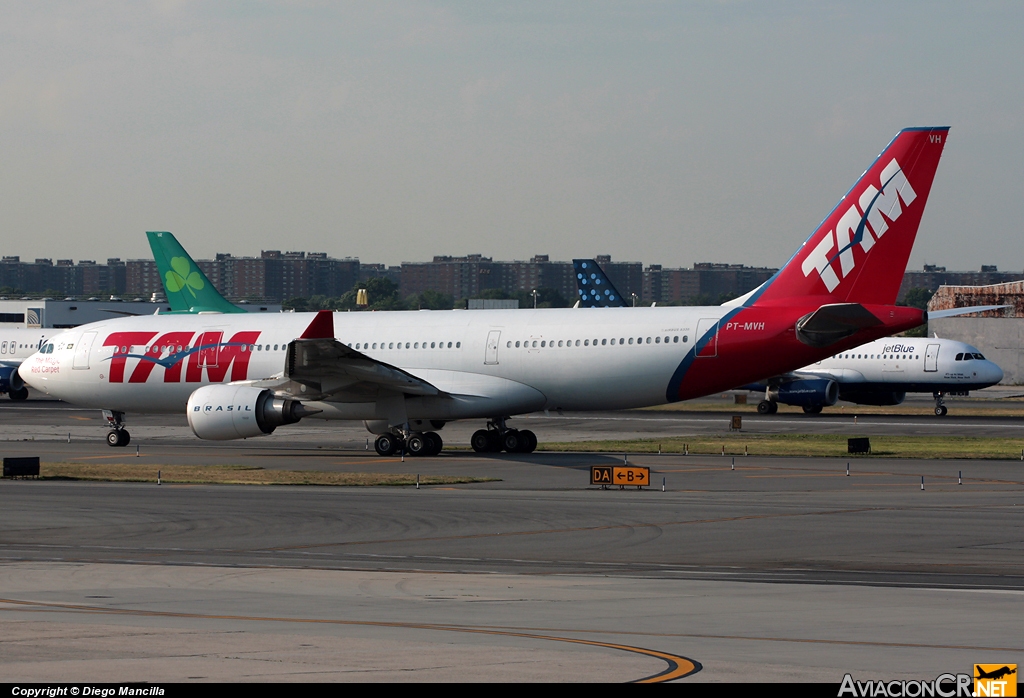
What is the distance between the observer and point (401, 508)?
27.5 metres

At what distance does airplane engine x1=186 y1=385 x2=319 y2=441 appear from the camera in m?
39.8

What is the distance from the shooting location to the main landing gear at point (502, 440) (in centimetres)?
4309

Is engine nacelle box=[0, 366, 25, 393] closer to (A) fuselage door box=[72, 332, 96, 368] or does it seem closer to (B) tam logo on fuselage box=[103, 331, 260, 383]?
(A) fuselage door box=[72, 332, 96, 368]

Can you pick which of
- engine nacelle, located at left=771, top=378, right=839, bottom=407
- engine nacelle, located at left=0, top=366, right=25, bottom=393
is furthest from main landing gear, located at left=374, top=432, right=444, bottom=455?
engine nacelle, located at left=0, top=366, right=25, bottom=393

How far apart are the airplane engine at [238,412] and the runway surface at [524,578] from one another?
6.66 meters

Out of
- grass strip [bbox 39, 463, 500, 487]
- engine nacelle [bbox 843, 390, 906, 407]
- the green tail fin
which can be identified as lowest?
grass strip [bbox 39, 463, 500, 487]

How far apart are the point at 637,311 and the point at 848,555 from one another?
832 inches

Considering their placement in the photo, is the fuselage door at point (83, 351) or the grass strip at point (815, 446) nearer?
the grass strip at point (815, 446)

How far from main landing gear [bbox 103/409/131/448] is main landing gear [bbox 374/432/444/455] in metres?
10.0

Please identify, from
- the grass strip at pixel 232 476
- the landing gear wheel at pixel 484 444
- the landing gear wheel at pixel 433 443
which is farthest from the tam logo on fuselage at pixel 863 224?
the landing gear wheel at pixel 433 443

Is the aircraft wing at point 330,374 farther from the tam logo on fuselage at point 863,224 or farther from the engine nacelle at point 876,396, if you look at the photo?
the engine nacelle at point 876,396

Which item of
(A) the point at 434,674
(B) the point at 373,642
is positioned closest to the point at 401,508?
(B) the point at 373,642

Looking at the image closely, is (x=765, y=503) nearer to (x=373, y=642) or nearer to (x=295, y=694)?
(x=373, y=642)

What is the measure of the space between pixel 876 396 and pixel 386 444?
37318 millimetres
